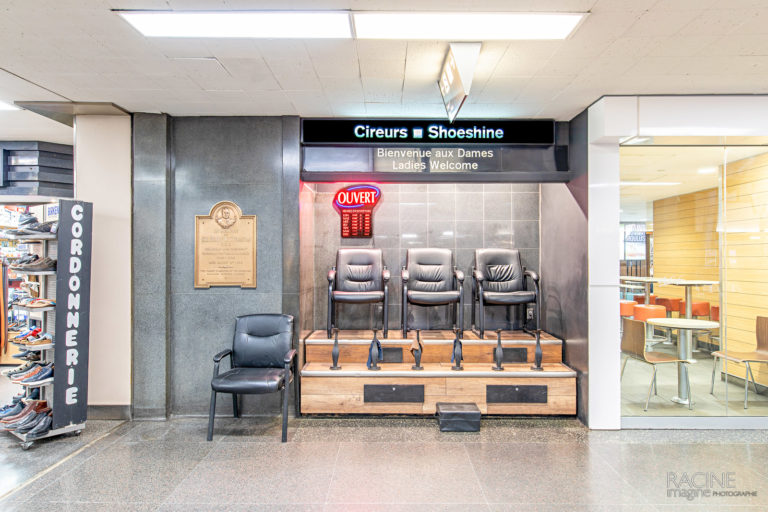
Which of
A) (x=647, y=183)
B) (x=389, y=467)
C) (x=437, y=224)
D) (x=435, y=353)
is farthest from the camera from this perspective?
(x=437, y=224)

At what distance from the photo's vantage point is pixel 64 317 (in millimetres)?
3520

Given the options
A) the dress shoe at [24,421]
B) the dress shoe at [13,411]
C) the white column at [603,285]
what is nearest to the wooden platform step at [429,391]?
the white column at [603,285]

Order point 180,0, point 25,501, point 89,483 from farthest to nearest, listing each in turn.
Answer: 1. point 89,483
2. point 25,501
3. point 180,0

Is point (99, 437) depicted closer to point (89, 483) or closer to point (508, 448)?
point (89, 483)

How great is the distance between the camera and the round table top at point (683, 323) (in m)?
3.89

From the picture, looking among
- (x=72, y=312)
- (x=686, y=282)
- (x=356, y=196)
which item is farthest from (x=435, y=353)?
(x=72, y=312)

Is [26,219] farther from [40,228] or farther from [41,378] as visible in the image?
[41,378]

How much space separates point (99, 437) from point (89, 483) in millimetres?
862

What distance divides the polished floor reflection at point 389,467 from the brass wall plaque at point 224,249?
1.35 meters

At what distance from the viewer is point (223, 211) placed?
4094 millimetres

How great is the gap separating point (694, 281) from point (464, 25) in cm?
333

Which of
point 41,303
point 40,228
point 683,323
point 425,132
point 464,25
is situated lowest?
point 683,323

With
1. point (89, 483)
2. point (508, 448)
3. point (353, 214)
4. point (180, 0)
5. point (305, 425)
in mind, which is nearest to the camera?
point (180, 0)

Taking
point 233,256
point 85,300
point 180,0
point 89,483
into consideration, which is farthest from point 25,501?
point 180,0
